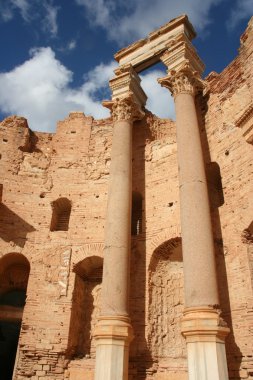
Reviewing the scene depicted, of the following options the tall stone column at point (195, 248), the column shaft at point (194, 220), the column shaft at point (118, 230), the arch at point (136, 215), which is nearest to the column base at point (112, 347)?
the column shaft at point (118, 230)

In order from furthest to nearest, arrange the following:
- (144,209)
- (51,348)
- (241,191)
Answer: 1. (144,209)
2. (51,348)
3. (241,191)

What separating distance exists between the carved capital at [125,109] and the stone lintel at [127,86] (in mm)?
209

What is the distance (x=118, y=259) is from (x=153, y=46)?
8544 millimetres

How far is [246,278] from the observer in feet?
25.5

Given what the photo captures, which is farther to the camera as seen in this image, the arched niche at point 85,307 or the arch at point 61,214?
the arch at point 61,214

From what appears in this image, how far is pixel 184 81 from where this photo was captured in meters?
11.0

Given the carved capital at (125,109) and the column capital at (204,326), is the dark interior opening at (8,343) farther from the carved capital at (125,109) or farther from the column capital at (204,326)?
the column capital at (204,326)

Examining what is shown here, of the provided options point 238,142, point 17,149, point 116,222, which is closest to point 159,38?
point 238,142

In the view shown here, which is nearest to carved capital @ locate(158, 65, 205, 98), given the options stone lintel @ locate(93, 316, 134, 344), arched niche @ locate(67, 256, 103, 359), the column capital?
arched niche @ locate(67, 256, 103, 359)

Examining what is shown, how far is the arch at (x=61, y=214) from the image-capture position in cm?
1204

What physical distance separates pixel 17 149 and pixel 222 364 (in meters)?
10.2

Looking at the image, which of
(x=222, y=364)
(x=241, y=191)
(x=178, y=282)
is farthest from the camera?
(x=178, y=282)

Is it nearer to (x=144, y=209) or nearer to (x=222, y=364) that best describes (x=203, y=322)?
(x=222, y=364)

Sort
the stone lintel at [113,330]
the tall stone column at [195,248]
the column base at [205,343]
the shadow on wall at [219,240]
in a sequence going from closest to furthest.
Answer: the column base at [205,343] < the tall stone column at [195,248] < the shadow on wall at [219,240] < the stone lintel at [113,330]
